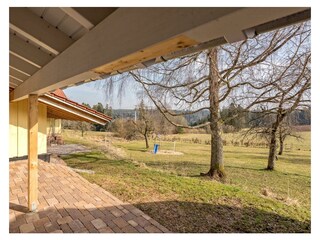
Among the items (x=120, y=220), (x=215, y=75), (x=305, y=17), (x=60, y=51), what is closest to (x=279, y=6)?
(x=305, y=17)

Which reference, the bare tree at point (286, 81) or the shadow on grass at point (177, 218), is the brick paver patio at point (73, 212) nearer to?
the shadow on grass at point (177, 218)

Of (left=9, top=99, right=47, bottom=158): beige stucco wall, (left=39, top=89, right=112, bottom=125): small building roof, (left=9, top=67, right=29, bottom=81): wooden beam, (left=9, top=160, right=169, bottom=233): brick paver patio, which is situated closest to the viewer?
(left=9, top=67, right=29, bottom=81): wooden beam

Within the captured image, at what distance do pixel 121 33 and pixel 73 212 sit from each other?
12.0ft

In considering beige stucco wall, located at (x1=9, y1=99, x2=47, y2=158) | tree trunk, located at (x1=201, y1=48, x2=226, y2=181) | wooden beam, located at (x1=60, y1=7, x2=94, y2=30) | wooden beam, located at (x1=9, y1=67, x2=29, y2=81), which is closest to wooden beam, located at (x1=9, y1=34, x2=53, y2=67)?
wooden beam, located at (x1=9, y1=67, x2=29, y2=81)

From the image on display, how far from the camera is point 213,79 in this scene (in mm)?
8008

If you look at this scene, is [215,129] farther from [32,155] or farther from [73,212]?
[32,155]

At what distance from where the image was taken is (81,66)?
164 cm

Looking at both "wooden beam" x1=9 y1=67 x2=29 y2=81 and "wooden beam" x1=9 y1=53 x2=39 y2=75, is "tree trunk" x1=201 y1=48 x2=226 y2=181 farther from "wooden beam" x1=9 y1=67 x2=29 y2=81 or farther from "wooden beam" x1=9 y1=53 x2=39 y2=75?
"wooden beam" x1=9 y1=53 x2=39 y2=75

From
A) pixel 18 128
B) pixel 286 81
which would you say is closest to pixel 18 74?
pixel 18 128

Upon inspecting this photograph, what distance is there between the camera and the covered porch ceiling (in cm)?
83

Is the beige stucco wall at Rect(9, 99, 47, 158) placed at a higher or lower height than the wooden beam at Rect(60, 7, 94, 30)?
lower
